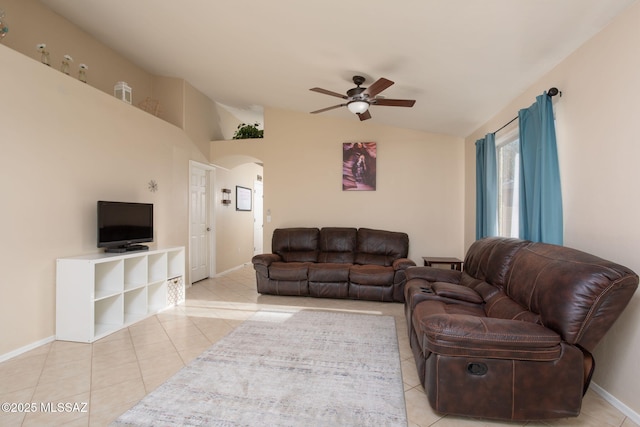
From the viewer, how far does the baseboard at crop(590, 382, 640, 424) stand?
5.93 feet

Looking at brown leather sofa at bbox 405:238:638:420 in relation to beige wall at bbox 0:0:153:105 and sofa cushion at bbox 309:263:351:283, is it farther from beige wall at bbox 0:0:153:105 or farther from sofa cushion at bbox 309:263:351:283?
beige wall at bbox 0:0:153:105

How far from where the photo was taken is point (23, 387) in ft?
6.99

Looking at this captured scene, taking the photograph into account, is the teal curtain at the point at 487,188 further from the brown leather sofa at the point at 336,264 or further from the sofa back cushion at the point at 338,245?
the sofa back cushion at the point at 338,245

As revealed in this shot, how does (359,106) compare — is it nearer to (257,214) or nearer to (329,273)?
(329,273)

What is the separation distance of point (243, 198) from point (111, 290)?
160 inches

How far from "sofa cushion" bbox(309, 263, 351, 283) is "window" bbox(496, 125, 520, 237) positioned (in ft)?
6.67

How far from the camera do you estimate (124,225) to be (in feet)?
11.8

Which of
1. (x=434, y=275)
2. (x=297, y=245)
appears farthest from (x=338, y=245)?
(x=434, y=275)

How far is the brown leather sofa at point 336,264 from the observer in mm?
4258

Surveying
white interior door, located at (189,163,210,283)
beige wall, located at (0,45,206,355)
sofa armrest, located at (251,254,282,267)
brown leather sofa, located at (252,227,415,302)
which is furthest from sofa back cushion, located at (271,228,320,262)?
beige wall, located at (0,45,206,355)

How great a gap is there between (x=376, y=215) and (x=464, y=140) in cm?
186

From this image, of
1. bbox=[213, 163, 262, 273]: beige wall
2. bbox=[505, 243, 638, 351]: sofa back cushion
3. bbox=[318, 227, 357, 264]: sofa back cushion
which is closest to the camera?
bbox=[505, 243, 638, 351]: sofa back cushion

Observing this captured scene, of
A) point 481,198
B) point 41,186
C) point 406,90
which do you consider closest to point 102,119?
point 41,186

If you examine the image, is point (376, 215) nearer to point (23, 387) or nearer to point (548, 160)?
point (548, 160)
